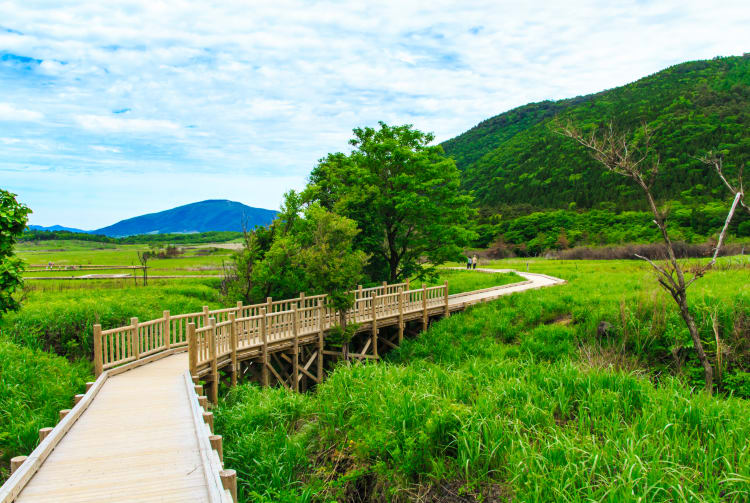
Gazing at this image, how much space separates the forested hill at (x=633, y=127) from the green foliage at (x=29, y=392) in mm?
45343

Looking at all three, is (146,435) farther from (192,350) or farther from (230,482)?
(192,350)

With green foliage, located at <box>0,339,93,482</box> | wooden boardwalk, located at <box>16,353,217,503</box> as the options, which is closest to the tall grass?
green foliage, located at <box>0,339,93,482</box>

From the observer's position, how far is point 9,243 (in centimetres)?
846

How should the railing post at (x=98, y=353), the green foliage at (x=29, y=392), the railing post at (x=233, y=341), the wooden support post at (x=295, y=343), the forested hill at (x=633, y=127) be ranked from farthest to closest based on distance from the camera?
1. the forested hill at (x=633, y=127)
2. the wooden support post at (x=295, y=343)
3. the railing post at (x=233, y=341)
4. the railing post at (x=98, y=353)
5. the green foliage at (x=29, y=392)

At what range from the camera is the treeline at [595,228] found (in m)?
45.1

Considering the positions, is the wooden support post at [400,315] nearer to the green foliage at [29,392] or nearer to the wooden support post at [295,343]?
the wooden support post at [295,343]

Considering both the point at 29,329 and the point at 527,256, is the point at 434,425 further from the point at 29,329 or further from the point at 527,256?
the point at 527,256

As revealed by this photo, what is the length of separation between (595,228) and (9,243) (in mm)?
58321

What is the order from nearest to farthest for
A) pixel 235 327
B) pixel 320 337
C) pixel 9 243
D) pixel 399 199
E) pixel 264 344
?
pixel 9 243 → pixel 235 327 → pixel 264 344 → pixel 320 337 → pixel 399 199

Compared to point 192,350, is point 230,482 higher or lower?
lower

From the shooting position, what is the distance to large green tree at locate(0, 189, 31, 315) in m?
7.85

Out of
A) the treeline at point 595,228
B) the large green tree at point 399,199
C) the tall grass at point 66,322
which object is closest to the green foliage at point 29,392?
the tall grass at point 66,322

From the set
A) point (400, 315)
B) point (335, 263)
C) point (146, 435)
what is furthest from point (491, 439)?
point (400, 315)

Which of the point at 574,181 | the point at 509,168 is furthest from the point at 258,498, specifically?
the point at 509,168
